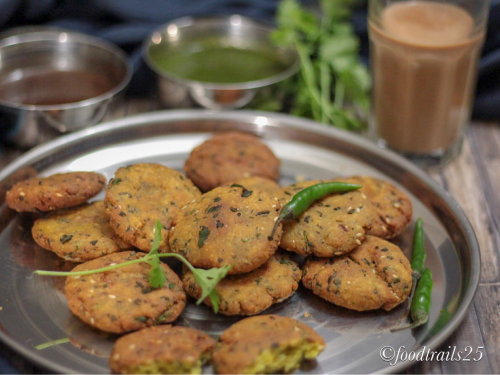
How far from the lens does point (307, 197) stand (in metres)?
2.86

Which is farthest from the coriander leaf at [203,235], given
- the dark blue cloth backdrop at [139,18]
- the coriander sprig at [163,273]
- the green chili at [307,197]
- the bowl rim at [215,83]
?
the dark blue cloth backdrop at [139,18]

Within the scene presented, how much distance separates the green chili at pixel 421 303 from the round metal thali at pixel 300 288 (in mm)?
41

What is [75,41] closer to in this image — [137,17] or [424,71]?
[137,17]

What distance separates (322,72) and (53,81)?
211 centimetres

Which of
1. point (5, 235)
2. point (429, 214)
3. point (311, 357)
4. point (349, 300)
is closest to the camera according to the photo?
point (311, 357)

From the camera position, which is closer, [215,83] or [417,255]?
[417,255]

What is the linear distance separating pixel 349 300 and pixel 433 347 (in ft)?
1.38

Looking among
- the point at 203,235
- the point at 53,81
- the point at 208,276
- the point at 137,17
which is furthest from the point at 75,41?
the point at 208,276

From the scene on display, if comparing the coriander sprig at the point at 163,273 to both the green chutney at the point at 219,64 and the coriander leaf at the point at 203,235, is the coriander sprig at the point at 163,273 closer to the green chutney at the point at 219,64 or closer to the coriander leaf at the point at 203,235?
the coriander leaf at the point at 203,235

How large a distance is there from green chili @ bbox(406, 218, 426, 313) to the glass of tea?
1.02m

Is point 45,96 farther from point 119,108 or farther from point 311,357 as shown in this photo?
point 311,357

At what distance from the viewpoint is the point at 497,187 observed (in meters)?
3.92

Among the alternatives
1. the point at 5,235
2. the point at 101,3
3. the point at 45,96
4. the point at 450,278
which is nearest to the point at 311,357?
the point at 450,278

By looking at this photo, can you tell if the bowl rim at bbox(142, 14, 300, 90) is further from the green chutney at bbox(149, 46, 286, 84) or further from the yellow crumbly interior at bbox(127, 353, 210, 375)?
the yellow crumbly interior at bbox(127, 353, 210, 375)
